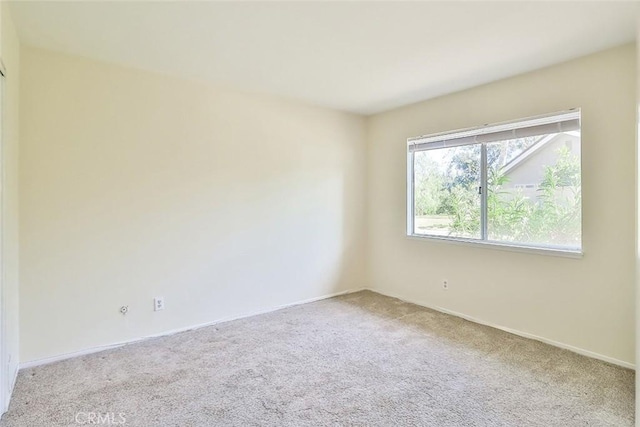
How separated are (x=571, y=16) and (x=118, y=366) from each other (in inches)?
148

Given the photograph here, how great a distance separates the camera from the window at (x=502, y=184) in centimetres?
278

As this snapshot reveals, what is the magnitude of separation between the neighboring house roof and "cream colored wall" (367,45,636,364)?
23 cm

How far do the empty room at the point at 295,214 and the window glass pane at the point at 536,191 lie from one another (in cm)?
2

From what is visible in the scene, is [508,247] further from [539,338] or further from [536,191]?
[539,338]

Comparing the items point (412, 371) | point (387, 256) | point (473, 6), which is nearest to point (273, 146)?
point (387, 256)

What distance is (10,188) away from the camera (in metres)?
2.15

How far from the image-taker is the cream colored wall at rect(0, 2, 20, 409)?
1.98 m

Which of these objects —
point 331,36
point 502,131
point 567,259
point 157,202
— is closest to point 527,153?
point 502,131

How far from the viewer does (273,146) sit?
146 inches

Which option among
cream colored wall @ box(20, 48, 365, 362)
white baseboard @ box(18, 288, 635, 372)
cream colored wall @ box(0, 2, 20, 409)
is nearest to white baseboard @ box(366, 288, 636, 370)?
white baseboard @ box(18, 288, 635, 372)

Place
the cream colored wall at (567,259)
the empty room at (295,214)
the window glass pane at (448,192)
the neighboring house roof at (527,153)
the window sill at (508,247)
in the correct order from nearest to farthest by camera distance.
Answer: the empty room at (295,214)
the cream colored wall at (567,259)
the window sill at (508,247)
the neighboring house roof at (527,153)
the window glass pane at (448,192)

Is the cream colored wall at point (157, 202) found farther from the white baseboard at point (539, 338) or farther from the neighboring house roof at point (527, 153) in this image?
the neighboring house roof at point (527, 153)

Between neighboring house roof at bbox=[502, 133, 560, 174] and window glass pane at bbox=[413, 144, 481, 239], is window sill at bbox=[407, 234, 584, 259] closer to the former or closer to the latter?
window glass pane at bbox=[413, 144, 481, 239]

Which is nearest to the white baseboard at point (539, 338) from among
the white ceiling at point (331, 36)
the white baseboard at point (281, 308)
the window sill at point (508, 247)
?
the white baseboard at point (281, 308)
